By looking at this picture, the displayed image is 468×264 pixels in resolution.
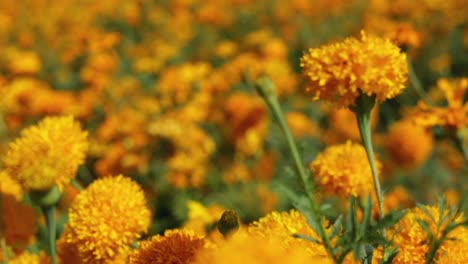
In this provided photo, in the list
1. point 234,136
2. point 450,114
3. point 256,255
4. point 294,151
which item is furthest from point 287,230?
point 234,136

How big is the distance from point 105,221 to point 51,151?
0.22 metres

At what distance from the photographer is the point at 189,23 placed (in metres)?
6.40

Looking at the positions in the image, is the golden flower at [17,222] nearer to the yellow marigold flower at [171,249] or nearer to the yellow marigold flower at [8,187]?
the yellow marigold flower at [8,187]

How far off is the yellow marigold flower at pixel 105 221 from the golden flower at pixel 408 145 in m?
2.22

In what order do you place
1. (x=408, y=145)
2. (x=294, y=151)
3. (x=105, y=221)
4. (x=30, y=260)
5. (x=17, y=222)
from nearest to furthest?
1. (x=294, y=151)
2. (x=105, y=221)
3. (x=30, y=260)
4. (x=17, y=222)
5. (x=408, y=145)

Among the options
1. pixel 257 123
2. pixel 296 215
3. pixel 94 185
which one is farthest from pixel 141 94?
pixel 296 215

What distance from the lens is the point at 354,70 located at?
140cm

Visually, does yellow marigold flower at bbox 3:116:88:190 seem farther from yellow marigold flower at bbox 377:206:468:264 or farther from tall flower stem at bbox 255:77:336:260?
yellow marigold flower at bbox 377:206:468:264

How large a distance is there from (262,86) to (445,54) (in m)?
4.81

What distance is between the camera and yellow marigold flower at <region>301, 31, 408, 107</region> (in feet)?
4.57

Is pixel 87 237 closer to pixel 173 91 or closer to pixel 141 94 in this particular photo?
pixel 173 91

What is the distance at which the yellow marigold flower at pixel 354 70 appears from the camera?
4.57 feet

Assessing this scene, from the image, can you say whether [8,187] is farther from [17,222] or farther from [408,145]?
[408,145]

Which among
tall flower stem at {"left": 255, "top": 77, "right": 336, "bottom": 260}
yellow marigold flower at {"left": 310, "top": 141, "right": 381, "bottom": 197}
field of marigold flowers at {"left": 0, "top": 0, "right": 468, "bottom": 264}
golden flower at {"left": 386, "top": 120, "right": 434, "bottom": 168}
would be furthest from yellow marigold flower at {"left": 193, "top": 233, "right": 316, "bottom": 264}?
golden flower at {"left": 386, "top": 120, "right": 434, "bottom": 168}
